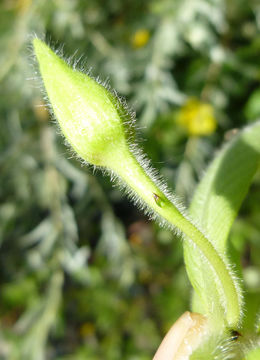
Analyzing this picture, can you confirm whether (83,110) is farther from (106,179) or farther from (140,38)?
(140,38)

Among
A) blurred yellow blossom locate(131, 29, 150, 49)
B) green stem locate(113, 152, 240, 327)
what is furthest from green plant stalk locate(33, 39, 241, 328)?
blurred yellow blossom locate(131, 29, 150, 49)

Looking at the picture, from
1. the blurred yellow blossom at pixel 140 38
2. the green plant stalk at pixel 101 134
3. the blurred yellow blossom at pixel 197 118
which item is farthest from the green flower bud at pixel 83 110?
the blurred yellow blossom at pixel 140 38

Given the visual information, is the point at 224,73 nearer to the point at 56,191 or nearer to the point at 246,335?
the point at 56,191

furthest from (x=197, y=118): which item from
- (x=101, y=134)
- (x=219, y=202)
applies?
(x=101, y=134)

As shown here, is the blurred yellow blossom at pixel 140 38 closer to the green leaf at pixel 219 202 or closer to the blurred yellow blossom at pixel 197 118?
the blurred yellow blossom at pixel 197 118

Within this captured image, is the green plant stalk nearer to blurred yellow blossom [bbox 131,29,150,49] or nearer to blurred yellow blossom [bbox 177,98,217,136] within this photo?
blurred yellow blossom [bbox 177,98,217,136]

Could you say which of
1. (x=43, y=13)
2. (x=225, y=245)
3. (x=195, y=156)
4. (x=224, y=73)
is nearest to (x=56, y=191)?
(x=195, y=156)
